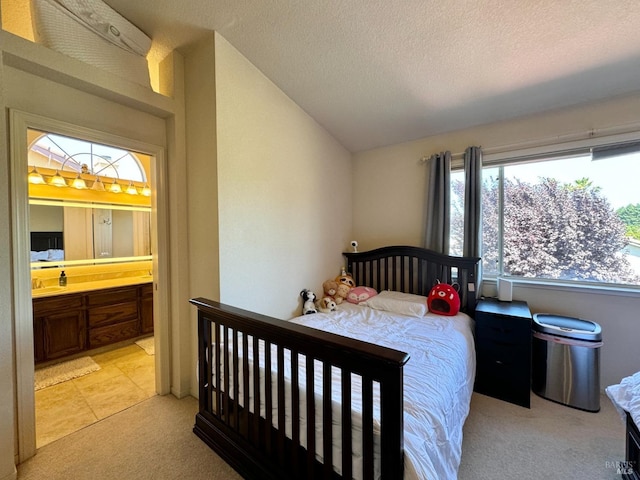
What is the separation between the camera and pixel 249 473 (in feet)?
4.90

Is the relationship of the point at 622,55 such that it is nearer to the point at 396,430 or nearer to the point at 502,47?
the point at 502,47

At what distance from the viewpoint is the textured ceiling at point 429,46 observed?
166cm

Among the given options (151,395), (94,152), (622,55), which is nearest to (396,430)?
(151,395)

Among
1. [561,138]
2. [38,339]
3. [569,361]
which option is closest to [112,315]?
[38,339]

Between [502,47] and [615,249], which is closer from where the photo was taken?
[502,47]

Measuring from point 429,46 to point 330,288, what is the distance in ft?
7.82

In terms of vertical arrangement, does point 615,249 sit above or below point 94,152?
below

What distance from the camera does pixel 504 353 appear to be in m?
2.23

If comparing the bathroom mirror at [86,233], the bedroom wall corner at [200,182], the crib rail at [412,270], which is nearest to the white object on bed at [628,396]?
the crib rail at [412,270]

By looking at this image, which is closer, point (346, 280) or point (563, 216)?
point (563, 216)

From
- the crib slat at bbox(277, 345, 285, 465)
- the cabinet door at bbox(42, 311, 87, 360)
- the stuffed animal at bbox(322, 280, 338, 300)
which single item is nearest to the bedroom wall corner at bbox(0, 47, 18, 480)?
the crib slat at bbox(277, 345, 285, 465)

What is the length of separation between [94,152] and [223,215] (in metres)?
2.54

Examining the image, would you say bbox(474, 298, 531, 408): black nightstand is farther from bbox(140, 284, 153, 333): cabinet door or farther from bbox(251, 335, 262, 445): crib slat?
bbox(140, 284, 153, 333): cabinet door

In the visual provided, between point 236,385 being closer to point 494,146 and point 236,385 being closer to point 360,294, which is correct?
point 360,294
